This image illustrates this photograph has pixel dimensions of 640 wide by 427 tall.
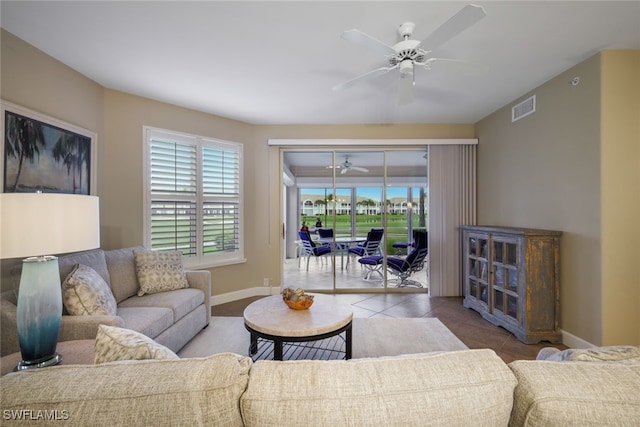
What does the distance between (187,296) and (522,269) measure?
11.0 ft

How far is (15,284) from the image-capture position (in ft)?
6.17

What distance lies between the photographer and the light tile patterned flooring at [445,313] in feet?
8.78

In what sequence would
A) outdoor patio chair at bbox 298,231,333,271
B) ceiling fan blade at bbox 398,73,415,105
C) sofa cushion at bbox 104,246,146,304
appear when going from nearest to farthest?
1. ceiling fan blade at bbox 398,73,415,105
2. sofa cushion at bbox 104,246,146,304
3. outdoor patio chair at bbox 298,231,333,271

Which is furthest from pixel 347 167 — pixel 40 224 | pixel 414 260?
pixel 40 224

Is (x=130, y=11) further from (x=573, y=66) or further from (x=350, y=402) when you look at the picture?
(x=573, y=66)

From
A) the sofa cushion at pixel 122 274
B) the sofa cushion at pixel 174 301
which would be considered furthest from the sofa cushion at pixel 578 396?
the sofa cushion at pixel 122 274

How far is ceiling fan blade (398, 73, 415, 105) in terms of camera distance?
7.23 ft

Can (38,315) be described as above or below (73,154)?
below

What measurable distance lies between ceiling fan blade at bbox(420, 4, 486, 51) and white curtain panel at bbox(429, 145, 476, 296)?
2.73 metres

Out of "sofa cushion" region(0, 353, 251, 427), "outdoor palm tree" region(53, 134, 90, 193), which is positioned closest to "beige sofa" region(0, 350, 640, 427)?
"sofa cushion" region(0, 353, 251, 427)

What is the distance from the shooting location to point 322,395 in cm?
69

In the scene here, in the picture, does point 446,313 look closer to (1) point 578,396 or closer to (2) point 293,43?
(1) point 578,396

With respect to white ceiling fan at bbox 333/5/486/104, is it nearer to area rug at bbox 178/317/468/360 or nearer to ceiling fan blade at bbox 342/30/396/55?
ceiling fan blade at bbox 342/30/396/55

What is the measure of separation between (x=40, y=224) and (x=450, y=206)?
15.0ft
